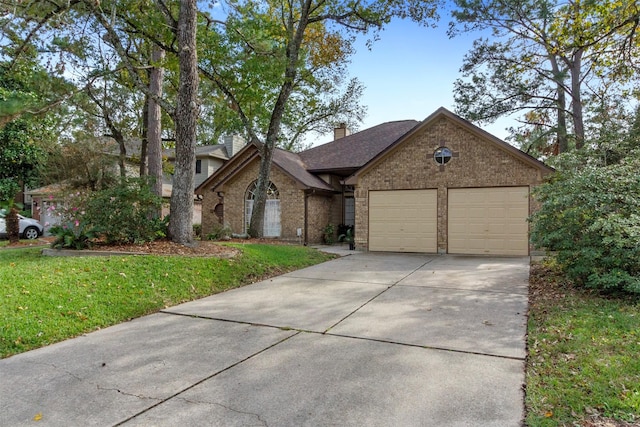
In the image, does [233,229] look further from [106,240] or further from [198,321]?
[198,321]

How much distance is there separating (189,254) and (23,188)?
22428 millimetres

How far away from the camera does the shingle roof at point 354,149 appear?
1748cm

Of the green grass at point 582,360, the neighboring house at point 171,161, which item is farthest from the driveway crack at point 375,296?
the neighboring house at point 171,161

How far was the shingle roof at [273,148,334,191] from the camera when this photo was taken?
15734 mm

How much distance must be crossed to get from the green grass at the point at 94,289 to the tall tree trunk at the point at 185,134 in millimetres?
1780

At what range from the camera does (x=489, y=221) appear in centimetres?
1274

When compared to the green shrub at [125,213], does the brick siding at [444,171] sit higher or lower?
higher

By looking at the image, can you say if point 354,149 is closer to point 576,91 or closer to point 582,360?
point 576,91

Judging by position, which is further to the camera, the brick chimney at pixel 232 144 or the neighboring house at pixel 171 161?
the brick chimney at pixel 232 144

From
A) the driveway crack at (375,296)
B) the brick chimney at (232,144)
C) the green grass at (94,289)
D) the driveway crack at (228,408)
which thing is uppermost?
the brick chimney at (232,144)

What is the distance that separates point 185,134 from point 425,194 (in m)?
8.24

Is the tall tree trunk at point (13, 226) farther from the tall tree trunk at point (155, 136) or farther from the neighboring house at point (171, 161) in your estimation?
the tall tree trunk at point (155, 136)

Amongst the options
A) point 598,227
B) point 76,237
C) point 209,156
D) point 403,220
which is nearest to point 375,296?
point 598,227

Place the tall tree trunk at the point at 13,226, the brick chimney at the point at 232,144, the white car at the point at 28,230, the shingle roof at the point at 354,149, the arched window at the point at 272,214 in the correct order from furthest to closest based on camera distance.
A: the brick chimney at the point at 232,144, the white car at the point at 28,230, the shingle roof at the point at 354,149, the arched window at the point at 272,214, the tall tree trunk at the point at 13,226
